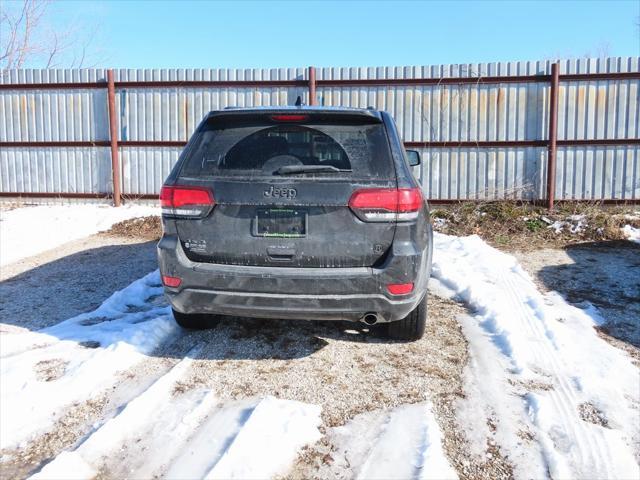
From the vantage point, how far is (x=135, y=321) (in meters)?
4.52

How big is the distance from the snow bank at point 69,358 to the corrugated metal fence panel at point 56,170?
24.8ft

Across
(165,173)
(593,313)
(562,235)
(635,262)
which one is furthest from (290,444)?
(165,173)

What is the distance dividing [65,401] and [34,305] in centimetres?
246

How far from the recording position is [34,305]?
5145 millimetres

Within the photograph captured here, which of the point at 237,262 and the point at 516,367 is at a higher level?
the point at 237,262

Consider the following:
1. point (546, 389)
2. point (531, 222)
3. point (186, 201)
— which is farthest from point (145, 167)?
point (546, 389)

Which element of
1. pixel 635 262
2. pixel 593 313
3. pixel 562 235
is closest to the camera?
pixel 593 313

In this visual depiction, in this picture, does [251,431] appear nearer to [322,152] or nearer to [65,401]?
[65,401]

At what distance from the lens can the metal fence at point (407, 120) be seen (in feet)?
33.4

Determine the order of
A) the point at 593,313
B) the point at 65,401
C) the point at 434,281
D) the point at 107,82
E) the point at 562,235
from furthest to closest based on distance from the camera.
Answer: the point at 107,82, the point at 562,235, the point at 434,281, the point at 593,313, the point at 65,401

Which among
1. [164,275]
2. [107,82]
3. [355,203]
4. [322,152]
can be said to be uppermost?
[107,82]

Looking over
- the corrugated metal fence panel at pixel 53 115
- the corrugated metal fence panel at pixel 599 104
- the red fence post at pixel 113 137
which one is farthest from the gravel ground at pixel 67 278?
the corrugated metal fence panel at pixel 599 104

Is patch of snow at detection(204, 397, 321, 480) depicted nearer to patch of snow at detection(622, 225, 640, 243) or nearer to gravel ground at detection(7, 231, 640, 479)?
gravel ground at detection(7, 231, 640, 479)

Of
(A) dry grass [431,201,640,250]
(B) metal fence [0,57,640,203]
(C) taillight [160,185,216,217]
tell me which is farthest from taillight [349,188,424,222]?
(B) metal fence [0,57,640,203]
